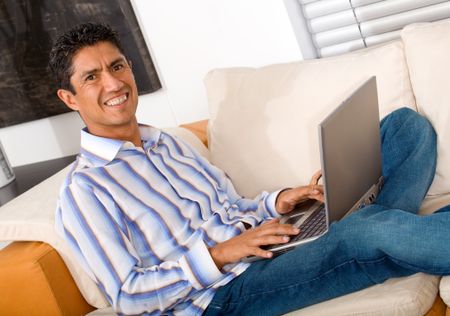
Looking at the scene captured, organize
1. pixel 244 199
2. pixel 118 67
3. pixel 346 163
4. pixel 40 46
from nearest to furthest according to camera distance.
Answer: pixel 346 163
pixel 118 67
pixel 244 199
pixel 40 46

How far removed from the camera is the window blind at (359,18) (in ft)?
8.38

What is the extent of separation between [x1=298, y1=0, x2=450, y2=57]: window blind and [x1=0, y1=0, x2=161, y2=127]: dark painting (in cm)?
66

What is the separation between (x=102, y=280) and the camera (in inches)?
72.2

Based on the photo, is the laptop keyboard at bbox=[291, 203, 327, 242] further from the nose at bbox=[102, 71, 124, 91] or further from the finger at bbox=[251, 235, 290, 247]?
the nose at bbox=[102, 71, 124, 91]

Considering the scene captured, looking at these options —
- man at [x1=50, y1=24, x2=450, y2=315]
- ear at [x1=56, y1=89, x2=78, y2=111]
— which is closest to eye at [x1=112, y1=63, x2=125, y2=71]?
man at [x1=50, y1=24, x2=450, y2=315]

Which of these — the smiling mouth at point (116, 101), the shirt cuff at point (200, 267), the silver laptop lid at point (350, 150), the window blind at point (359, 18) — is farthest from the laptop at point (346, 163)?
A: the window blind at point (359, 18)

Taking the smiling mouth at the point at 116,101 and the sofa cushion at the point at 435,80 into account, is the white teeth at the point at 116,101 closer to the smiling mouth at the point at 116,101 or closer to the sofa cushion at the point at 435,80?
the smiling mouth at the point at 116,101

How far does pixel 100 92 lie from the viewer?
203 centimetres

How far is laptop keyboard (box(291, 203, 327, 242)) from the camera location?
6.02 feet

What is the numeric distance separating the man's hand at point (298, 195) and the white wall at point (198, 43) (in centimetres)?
76

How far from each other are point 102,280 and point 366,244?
0.63 metres

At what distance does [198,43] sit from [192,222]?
1001 millimetres

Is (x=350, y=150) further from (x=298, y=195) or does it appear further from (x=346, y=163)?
(x=298, y=195)

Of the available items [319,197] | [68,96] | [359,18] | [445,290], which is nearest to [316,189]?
[319,197]
